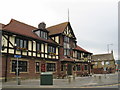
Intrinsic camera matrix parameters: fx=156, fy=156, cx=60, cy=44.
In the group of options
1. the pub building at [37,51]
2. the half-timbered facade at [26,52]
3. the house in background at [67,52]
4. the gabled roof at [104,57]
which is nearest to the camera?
the half-timbered facade at [26,52]

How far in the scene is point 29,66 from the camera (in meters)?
23.9

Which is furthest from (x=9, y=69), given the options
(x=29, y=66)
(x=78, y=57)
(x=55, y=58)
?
(x=78, y=57)

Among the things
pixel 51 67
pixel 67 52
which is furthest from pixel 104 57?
pixel 51 67

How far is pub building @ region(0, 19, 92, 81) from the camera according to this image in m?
21.1

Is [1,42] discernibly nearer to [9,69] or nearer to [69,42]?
[9,69]

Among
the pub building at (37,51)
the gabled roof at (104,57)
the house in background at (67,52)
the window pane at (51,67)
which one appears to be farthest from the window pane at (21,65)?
the gabled roof at (104,57)

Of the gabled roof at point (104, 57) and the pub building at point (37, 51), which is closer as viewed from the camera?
the pub building at point (37, 51)

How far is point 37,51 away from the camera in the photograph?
1000 inches

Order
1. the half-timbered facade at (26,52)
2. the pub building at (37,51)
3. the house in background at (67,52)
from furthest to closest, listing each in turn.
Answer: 1. the house in background at (67,52)
2. the pub building at (37,51)
3. the half-timbered facade at (26,52)

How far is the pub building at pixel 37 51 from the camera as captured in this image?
21097 millimetres

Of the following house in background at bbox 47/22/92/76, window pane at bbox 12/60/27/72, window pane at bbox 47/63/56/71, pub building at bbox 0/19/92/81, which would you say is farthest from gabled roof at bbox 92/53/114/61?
window pane at bbox 12/60/27/72

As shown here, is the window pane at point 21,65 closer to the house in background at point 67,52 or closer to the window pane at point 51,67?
the window pane at point 51,67

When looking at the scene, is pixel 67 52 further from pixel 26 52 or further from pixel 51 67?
pixel 26 52

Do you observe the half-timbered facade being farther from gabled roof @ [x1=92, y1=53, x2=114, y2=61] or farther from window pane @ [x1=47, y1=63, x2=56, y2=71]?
gabled roof @ [x1=92, y1=53, x2=114, y2=61]
